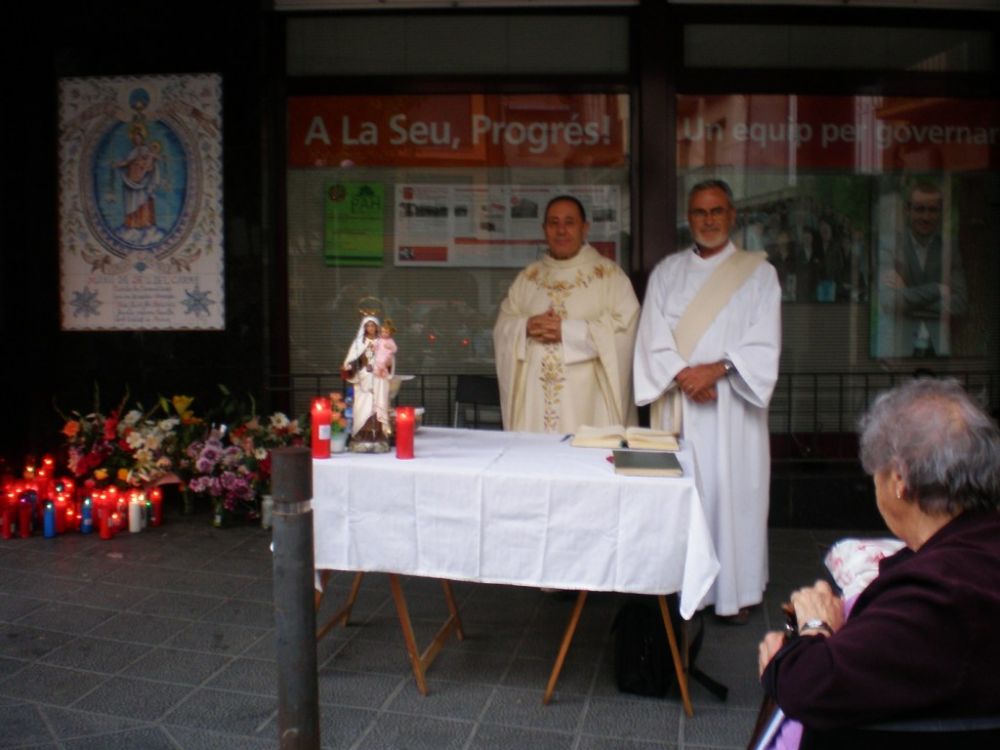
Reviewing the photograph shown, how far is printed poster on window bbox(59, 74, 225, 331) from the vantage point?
6871 millimetres

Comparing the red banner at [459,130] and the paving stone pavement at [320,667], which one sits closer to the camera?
the paving stone pavement at [320,667]

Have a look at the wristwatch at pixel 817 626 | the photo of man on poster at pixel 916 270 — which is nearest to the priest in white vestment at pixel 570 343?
the photo of man on poster at pixel 916 270

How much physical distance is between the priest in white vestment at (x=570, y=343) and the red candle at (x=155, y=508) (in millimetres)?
2582

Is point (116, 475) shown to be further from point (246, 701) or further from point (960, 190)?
point (960, 190)

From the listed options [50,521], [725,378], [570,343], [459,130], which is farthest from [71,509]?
[725,378]

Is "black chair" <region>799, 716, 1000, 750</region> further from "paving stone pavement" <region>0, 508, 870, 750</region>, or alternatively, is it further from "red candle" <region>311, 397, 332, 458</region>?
"red candle" <region>311, 397, 332, 458</region>

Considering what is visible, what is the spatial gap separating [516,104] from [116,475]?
12.2 ft

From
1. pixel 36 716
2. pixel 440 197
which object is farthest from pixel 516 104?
pixel 36 716

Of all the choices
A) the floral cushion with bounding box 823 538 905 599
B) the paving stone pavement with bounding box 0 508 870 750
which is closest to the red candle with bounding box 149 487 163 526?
the paving stone pavement with bounding box 0 508 870 750

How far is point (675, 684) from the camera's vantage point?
3.91 meters

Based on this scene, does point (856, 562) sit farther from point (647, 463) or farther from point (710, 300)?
point (710, 300)

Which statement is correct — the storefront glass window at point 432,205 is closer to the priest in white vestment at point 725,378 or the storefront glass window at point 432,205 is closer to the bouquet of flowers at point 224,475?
the bouquet of flowers at point 224,475

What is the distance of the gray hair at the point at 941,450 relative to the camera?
1.92 meters

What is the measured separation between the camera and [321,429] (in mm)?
3740
